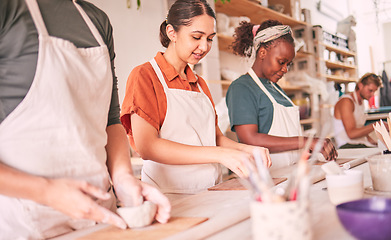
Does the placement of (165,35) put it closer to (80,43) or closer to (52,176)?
(80,43)

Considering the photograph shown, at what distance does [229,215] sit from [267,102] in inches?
53.3

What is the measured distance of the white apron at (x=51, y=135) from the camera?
93 cm

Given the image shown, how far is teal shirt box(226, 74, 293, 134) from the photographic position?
2146 millimetres

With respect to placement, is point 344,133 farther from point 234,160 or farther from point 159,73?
point 234,160

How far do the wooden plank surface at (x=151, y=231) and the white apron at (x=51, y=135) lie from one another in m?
0.14

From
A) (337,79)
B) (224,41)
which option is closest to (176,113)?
(224,41)

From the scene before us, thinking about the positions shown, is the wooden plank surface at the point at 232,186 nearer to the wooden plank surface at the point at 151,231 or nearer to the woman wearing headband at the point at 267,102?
the wooden plank surface at the point at 151,231

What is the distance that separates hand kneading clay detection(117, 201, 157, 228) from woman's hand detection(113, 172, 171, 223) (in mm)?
28

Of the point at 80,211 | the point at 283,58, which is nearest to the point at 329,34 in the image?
the point at 283,58

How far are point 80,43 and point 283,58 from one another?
1468 millimetres

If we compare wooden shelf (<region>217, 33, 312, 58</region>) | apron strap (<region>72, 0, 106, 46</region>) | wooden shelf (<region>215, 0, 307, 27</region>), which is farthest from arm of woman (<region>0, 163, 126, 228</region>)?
wooden shelf (<region>215, 0, 307, 27</region>)

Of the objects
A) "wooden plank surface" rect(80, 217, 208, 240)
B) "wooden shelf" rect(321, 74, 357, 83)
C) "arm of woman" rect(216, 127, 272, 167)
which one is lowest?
"wooden plank surface" rect(80, 217, 208, 240)

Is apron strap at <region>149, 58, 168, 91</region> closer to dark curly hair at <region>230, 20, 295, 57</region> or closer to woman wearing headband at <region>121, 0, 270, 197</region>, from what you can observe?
woman wearing headband at <region>121, 0, 270, 197</region>

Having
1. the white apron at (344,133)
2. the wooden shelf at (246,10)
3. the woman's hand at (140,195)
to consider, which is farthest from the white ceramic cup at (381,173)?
the white apron at (344,133)
